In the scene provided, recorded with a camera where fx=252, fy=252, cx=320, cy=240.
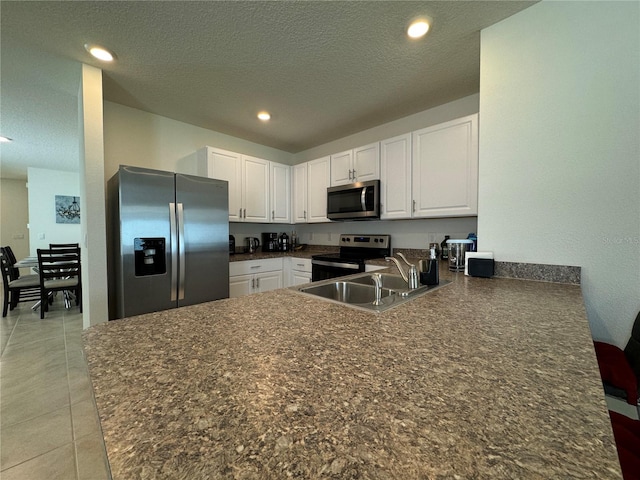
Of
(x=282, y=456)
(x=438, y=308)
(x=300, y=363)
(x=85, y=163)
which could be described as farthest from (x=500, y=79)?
(x=85, y=163)

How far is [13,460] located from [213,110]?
297 centimetres

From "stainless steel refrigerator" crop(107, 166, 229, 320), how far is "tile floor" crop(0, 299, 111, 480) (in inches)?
24.9

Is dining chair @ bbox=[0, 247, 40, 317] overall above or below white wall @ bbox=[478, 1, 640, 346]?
below

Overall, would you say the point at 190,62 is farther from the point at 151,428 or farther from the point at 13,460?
the point at 13,460

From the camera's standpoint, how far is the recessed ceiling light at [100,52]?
178 cm

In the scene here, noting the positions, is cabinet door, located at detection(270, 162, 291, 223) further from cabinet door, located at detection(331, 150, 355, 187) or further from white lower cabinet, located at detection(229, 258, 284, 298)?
cabinet door, located at detection(331, 150, 355, 187)

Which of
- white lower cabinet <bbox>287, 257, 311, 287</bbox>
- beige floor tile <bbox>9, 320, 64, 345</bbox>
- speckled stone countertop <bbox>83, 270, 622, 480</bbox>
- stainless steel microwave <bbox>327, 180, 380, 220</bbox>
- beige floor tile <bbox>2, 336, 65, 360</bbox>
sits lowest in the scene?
beige floor tile <bbox>2, 336, 65, 360</bbox>

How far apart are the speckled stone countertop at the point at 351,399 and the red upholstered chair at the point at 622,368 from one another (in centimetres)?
42

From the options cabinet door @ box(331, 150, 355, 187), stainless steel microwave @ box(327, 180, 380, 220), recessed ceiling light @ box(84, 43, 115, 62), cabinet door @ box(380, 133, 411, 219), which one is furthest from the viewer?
cabinet door @ box(331, 150, 355, 187)

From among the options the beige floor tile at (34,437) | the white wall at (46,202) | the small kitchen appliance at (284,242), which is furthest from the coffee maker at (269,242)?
the white wall at (46,202)

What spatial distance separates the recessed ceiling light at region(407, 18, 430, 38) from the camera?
1577 mm

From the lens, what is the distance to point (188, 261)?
2334 millimetres

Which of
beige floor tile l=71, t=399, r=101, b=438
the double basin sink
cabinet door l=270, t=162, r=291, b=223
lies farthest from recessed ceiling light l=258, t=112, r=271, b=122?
beige floor tile l=71, t=399, r=101, b=438

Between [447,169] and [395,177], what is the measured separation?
0.52m
